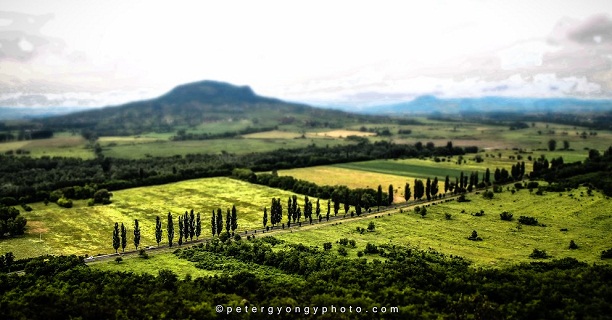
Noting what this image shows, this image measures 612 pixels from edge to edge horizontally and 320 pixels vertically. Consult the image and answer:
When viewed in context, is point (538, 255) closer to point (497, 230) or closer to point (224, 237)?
point (497, 230)

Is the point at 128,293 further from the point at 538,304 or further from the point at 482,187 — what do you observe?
the point at 482,187

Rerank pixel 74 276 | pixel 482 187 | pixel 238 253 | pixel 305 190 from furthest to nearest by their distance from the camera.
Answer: pixel 482 187 < pixel 305 190 < pixel 238 253 < pixel 74 276

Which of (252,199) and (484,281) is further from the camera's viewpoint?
(252,199)

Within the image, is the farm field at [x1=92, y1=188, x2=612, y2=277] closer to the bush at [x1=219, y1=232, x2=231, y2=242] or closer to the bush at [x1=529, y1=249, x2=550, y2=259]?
the bush at [x1=529, y1=249, x2=550, y2=259]

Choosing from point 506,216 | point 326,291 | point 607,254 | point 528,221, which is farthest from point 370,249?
point 528,221

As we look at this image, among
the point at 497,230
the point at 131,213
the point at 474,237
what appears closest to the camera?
the point at 474,237

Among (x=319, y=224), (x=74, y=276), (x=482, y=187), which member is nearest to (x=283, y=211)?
(x=319, y=224)
